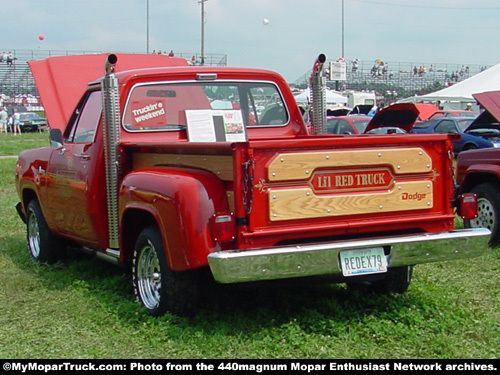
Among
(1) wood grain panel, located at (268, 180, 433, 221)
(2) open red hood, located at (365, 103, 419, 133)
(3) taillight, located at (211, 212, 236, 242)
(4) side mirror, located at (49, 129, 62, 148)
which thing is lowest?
(3) taillight, located at (211, 212, 236, 242)

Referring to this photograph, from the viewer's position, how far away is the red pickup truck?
180 inches

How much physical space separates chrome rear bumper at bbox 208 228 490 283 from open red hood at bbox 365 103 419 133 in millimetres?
3495

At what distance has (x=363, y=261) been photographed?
4.86 m

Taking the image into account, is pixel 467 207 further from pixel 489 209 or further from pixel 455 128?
pixel 455 128

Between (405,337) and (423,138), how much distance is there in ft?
4.48

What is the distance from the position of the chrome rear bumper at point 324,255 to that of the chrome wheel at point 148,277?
3.43 feet

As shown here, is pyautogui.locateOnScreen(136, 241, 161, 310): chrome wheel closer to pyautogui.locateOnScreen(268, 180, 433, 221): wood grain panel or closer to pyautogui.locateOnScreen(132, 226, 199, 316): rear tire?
pyautogui.locateOnScreen(132, 226, 199, 316): rear tire

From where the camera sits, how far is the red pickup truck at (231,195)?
458 centimetres

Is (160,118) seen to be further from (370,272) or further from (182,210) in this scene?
(370,272)

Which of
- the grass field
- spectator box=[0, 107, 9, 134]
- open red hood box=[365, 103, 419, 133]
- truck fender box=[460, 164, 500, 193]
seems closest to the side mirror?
the grass field

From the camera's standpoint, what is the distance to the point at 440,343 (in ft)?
15.4

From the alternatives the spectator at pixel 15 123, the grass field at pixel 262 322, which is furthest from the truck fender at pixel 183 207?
the spectator at pixel 15 123

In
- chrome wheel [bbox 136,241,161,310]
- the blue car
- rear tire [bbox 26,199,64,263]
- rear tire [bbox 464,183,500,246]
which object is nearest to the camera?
chrome wheel [bbox 136,241,161,310]

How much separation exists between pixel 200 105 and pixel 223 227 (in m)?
2.24
